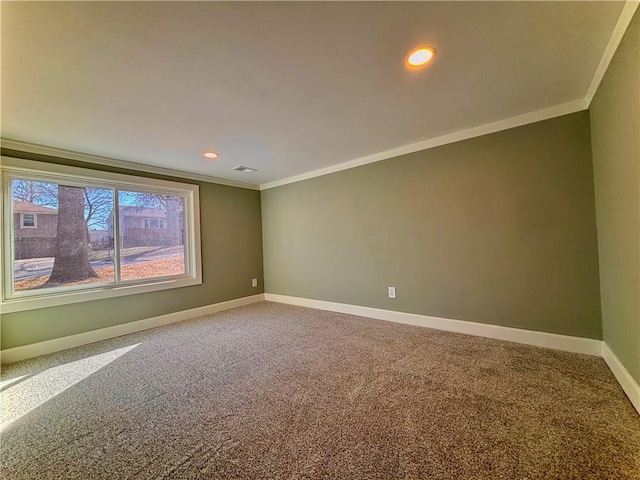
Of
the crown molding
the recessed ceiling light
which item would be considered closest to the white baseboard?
the crown molding

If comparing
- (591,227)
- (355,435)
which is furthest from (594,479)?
(591,227)

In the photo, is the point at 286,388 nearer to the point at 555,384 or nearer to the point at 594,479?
the point at 594,479

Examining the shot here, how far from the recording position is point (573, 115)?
7.32 feet

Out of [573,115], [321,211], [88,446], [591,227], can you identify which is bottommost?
[88,446]

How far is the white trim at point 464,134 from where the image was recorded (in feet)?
7.40

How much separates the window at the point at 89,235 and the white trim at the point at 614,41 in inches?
171

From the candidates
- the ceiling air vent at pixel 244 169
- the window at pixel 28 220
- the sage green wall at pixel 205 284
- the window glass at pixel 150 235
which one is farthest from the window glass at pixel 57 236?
the ceiling air vent at pixel 244 169

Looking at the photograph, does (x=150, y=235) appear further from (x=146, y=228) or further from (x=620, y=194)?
(x=620, y=194)

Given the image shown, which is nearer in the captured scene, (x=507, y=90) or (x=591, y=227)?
(x=507, y=90)

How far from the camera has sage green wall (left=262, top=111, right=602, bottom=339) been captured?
225 centimetres

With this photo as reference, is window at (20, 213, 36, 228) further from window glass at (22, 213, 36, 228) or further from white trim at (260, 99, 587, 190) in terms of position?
white trim at (260, 99, 587, 190)

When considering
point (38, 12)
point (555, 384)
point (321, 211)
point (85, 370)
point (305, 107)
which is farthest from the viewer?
point (321, 211)

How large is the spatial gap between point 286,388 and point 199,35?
2210 mm

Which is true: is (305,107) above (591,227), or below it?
above
